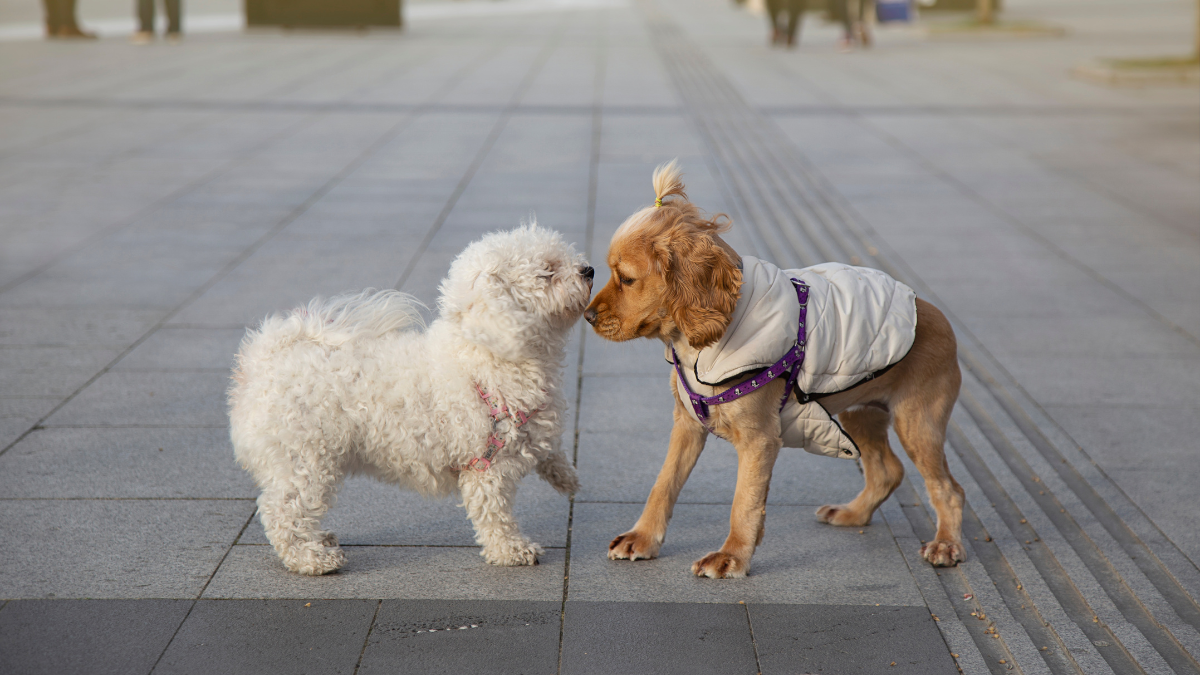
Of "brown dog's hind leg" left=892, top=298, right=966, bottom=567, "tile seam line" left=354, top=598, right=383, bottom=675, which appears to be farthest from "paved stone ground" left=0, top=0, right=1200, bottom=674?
"brown dog's hind leg" left=892, top=298, right=966, bottom=567

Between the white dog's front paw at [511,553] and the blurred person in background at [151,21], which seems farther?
the blurred person in background at [151,21]

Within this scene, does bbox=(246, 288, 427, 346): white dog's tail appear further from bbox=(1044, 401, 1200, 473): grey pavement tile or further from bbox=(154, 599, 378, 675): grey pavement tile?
bbox=(1044, 401, 1200, 473): grey pavement tile

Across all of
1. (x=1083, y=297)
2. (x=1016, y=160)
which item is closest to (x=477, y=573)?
(x=1083, y=297)

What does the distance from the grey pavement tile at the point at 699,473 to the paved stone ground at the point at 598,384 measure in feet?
0.07

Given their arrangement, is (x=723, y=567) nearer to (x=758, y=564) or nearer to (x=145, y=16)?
(x=758, y=564)

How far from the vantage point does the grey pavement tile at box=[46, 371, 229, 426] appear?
4.90 m

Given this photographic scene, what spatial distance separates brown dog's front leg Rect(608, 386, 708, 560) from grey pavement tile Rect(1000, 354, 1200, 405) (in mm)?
2490

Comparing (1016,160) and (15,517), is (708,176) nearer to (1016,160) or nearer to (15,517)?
(1016,160)

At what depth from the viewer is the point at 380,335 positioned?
12.1 feet

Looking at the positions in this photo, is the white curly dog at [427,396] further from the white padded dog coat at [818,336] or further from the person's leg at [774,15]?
the person's leg at [774,15]

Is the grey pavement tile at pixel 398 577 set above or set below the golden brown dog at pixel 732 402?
below

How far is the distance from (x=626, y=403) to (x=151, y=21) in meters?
22.2

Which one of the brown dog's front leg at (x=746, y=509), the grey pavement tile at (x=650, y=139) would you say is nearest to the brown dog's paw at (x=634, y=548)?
the brown dog's front leg at (x=746, y=509)

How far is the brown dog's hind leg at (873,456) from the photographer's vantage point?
3.96 m
